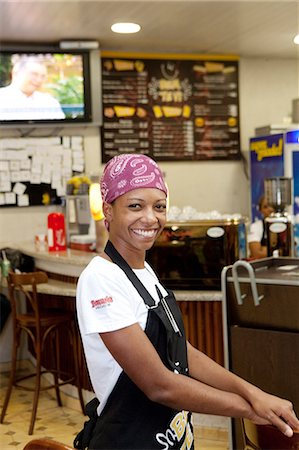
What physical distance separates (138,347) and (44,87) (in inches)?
184

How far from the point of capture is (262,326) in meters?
A: 3.05

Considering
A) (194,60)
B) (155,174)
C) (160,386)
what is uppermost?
(194,60)

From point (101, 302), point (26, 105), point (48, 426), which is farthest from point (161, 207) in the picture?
point (26, 105)

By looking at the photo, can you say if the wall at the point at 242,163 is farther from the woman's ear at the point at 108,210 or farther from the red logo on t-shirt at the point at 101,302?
the red logo on t-shirt at the point at 101,302

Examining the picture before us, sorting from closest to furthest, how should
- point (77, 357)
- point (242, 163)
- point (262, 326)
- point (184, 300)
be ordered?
point (262, 326), point (184, 300), point (77, 357), point (242, 163)

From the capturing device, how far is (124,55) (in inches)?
246

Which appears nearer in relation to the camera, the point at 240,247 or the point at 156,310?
the point at 156,310

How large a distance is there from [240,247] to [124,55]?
301 cm

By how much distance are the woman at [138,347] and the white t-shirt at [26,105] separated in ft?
14.3

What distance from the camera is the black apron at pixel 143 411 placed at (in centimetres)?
159

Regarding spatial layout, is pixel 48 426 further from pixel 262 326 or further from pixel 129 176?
pixel 129 176

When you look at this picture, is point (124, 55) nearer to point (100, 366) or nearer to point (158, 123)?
point (158, 123)

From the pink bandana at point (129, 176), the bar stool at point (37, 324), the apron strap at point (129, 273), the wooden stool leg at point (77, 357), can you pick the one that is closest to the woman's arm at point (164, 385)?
the apron strap at point (129, 273)

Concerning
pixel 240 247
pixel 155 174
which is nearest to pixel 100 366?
pixel 155 174
